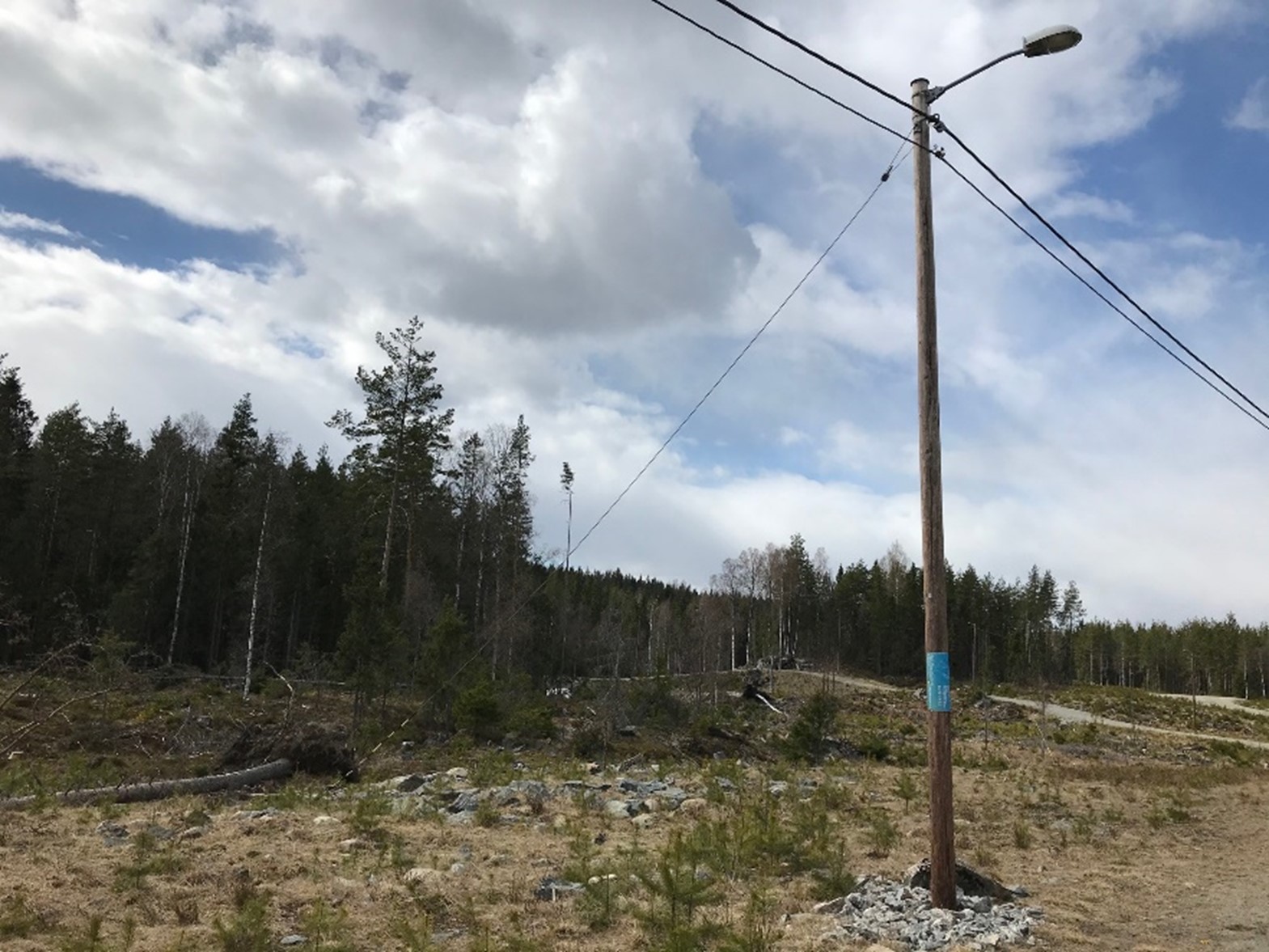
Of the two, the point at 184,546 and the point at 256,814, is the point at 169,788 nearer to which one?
the point at 256,814

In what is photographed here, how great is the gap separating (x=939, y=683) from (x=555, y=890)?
153 inches

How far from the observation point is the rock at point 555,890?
8.05 m

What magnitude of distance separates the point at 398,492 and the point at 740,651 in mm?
62823

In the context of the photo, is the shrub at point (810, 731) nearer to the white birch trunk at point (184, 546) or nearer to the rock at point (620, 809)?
the rock at point (620, 809)

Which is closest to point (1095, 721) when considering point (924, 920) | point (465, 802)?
point (465, 802)

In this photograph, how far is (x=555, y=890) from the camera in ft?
26.7

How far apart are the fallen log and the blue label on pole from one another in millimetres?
11173

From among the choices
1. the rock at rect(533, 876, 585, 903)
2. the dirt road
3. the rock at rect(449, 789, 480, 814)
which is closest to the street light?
the rock at rect(533, 876, 585, 903)

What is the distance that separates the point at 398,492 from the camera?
33.9 meters

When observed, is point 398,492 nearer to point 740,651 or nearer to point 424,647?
point 424,647

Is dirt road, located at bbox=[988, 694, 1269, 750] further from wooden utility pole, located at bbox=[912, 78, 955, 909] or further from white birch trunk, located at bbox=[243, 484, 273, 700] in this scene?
wooden utility pole, located at bbox=[912, 78, 955, 909]

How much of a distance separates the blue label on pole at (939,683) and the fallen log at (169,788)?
36.7ft

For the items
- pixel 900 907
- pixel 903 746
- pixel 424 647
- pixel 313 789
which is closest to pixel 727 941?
pixel 900 907

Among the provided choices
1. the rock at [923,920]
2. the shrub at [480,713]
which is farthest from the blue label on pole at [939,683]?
the shrub at [480,713]
